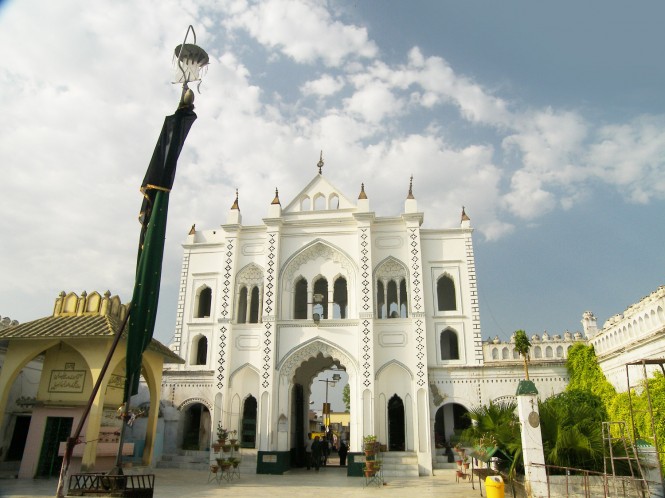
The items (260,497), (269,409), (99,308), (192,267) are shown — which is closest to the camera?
(260,497)

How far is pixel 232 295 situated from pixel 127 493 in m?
13.8

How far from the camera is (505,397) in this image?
20.2 metres

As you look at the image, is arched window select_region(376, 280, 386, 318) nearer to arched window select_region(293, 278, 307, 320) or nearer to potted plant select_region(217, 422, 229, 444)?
arched window select_region(293, 278, 307, 320)

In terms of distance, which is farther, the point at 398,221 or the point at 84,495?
the point at 398,221

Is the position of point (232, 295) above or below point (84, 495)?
above

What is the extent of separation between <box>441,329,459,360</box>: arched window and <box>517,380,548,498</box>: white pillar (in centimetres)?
1046

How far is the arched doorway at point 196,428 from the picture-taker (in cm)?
2148

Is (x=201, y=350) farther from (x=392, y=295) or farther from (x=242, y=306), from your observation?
(x=392, y=295)

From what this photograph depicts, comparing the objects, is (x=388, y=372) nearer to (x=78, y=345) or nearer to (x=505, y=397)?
(x=505, y=397)

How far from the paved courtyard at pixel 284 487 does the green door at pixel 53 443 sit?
3.02ft

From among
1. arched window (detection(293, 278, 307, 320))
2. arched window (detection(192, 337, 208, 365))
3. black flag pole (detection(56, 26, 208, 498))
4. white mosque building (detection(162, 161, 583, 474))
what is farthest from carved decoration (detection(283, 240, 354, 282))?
black flag pole (detection(56, 26, 208, 498))

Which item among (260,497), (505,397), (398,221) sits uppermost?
(398,221)

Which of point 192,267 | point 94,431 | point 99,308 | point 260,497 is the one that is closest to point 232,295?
point 192,267

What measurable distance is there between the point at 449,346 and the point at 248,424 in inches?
356
